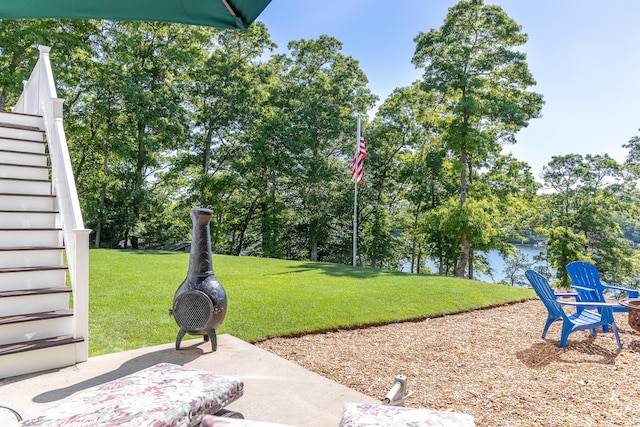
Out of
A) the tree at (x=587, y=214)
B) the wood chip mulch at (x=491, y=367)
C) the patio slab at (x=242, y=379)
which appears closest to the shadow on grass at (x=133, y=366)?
the patio slab at (x=242, y=379)

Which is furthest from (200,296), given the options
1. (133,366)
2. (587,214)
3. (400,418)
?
(587,214)

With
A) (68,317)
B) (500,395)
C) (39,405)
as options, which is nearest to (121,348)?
(68,317)

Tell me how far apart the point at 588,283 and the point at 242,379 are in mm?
5227

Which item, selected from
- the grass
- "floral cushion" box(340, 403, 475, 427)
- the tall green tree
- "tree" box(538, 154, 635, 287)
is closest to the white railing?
the grass

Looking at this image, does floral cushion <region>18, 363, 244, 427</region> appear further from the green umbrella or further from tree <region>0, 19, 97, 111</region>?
tree <region>0, 19, 97, 111</region>

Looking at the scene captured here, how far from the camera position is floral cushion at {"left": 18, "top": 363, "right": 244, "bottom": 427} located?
4.59 feet

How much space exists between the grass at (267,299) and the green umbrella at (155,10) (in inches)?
116

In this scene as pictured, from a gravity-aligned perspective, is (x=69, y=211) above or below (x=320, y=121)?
below

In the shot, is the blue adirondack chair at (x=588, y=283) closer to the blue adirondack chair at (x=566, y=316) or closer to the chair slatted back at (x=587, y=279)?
the chair slatted back at (x=587, y=279)

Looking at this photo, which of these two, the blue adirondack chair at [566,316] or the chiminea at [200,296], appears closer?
the chiminea at [200,296]

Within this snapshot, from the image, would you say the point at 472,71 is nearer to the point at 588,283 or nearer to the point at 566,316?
the point at 588,283

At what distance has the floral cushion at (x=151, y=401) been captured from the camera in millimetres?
1398

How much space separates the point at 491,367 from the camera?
3.76 metres

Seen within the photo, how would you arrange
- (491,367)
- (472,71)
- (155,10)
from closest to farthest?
1. (155,10)
2. (491,367)
3. (472,71)
